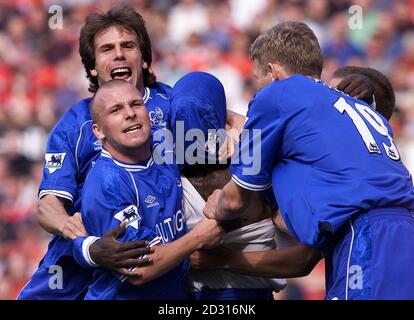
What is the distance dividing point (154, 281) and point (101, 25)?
1.56 metres

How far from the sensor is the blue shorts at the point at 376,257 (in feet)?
12.7

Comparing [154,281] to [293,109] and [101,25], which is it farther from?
[101,25]

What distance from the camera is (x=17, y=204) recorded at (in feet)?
33.0

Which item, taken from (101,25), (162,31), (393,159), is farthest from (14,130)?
(393,159)

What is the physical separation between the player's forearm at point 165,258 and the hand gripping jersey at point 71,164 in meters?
0.73

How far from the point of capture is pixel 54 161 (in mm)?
4855

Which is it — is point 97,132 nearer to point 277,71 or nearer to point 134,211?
point 134,211

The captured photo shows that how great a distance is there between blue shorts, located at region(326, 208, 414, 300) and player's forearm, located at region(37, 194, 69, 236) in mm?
1461

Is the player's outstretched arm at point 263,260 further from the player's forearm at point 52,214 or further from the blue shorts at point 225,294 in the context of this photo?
the player's forearm at point 52,214

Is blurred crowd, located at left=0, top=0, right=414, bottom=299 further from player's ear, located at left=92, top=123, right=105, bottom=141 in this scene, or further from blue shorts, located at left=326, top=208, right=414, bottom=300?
blue shorts, located at left=326, top=208, right=414, bottom=300

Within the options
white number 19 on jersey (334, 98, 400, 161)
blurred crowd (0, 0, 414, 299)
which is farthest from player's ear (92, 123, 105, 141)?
blurred crowd (0, 0, 414, 299)

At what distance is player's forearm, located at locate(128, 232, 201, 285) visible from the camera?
4.19m

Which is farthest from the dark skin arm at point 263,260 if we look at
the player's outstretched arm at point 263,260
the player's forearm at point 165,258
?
the player's forearm at point 165,258
